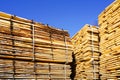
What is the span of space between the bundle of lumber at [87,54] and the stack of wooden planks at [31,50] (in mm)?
764

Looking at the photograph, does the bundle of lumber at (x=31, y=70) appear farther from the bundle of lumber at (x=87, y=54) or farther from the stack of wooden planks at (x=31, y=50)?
the bundle of lumber at (x=87, y=54)

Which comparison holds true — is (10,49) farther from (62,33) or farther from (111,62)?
(111,62)

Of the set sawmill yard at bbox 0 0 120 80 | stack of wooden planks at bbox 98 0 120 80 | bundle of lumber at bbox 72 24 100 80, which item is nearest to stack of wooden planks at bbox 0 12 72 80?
sawmill yard at bbox 0 0 120 80

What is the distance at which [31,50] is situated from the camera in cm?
678

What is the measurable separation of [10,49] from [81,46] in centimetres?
330

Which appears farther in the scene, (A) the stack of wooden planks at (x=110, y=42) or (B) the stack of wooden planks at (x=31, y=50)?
(A) the stack of wooden planks at (x=110, y=42)

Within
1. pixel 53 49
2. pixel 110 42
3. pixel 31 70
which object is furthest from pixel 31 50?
pixel 110 42

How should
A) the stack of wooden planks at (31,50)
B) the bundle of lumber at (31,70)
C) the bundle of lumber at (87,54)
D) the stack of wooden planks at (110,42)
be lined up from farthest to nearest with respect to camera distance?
1. the bundle of lumber at (87,54)
2. the stack of wooden planks at (110,42)
3. the stack of wooden planks at (31,50)
4. the bundle of lumber at (31,70)

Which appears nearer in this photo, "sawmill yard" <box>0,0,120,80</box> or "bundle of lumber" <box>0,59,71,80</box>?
"bundle of lumber" <box>0,59,71,80</box>

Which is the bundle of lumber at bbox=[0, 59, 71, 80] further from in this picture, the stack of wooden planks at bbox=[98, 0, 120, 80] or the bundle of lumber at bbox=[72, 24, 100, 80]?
the stack of wooden planks at bbox=[98, 0, 120, 80]

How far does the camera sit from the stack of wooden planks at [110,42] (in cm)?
666

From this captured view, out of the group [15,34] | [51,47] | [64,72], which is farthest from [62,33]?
[15,34]

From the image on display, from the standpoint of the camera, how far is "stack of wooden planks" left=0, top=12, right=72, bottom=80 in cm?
628

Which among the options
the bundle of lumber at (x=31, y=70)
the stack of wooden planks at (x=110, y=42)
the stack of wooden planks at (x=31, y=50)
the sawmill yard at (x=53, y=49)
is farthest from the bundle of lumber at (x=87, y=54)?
the bundle of lumber at (x=31, y=70)
